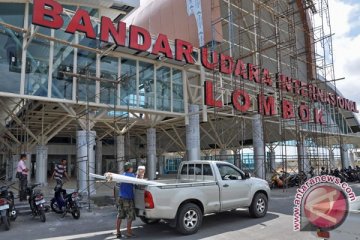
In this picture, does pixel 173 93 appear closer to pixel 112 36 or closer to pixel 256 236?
pixel 112 36

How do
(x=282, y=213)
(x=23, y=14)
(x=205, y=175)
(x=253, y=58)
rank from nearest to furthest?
(x=205, y=175) → (x=282, y=213) → (x=23, y=14) → (x=253, y=58)

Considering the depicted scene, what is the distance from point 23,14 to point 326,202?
15712 millimetres

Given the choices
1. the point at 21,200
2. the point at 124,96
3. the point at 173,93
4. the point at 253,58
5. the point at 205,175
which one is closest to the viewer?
the point at 205,175

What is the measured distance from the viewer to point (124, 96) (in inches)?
691

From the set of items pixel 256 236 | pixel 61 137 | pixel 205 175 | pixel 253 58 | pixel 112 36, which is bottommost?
pixel 256 236

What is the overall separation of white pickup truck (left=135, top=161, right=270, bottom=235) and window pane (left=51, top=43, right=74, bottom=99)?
24.3 feet

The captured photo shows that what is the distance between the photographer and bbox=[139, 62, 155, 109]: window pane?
18.3 m

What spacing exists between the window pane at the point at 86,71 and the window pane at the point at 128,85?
1575 mm

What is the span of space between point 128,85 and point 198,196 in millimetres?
10081

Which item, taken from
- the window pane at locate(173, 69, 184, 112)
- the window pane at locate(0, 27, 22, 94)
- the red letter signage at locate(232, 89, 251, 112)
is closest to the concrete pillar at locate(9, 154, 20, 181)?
the window pane at locate(0, 27, 22, 94)

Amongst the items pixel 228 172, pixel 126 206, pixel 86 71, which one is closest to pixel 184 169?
pixel 228 172

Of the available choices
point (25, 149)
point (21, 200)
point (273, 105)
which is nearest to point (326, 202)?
point (21, 200)

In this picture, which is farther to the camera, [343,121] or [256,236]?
[343,121]

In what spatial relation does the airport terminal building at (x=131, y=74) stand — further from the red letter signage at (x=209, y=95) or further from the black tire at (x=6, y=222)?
the black tire at (x=6, y=222)
